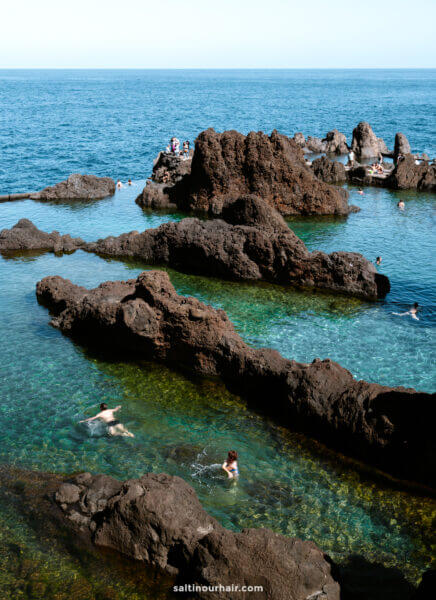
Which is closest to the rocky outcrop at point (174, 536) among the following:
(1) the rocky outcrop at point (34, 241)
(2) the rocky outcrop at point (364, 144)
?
(1) the rocky outcrop at point (34, 241)

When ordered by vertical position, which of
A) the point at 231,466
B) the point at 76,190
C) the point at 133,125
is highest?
the point at 133,125

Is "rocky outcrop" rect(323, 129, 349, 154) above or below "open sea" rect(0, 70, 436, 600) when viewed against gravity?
above

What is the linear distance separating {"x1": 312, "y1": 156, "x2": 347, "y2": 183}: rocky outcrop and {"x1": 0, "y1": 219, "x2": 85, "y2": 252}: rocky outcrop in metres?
28.8

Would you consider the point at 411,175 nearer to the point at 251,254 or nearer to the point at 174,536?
the point at 251,254

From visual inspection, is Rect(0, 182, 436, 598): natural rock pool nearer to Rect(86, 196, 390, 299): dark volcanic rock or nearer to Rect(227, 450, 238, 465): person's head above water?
Rect(227, 450, 238, 465): person's head above water

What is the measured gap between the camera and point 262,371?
17.8 metres

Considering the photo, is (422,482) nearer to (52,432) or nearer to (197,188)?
(52,432)

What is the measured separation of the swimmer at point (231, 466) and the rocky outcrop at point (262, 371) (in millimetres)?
3098

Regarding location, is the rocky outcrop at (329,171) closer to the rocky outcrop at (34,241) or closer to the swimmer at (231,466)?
the rocky outcrop at (34,241)

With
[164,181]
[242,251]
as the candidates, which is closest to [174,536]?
[242,251]

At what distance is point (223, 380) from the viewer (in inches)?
757

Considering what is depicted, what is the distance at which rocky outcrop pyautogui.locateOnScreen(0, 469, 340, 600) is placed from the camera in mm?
10102

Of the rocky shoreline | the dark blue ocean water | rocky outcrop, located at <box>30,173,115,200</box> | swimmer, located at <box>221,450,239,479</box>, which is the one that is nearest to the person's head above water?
swimmer, located at <box>221,450,239,479</box>

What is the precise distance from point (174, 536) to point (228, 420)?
5993 millimetres
